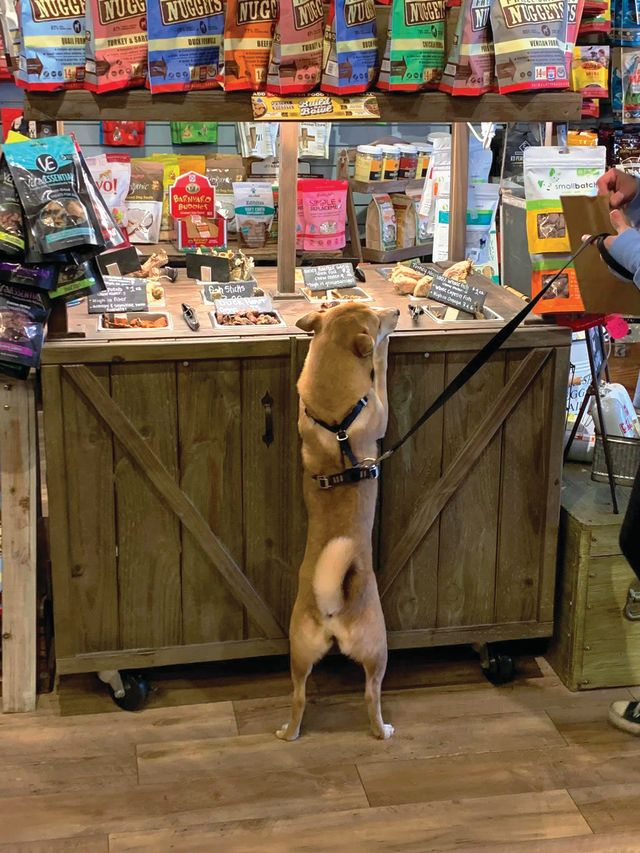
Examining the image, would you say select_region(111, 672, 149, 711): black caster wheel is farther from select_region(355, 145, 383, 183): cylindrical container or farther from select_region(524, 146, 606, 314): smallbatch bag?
select_region(355, 145, 383, 183): cylindrical container

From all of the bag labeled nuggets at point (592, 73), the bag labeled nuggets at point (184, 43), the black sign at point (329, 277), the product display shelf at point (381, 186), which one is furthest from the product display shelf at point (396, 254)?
the bag labeled nuggets at point (184, 43)

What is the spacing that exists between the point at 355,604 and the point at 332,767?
0.46 meters

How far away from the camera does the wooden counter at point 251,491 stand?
2908 millimetres

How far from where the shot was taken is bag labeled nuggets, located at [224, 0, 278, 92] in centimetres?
286

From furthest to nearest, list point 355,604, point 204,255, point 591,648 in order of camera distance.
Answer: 1. point 204,255
2. point 591,648
3. point 355,604

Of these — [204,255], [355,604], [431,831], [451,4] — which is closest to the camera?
[431,831]

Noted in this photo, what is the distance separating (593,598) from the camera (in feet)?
10.4

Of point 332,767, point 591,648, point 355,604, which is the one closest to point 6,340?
point 355,604

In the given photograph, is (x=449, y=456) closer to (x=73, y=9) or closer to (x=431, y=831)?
(x=431, y=831)

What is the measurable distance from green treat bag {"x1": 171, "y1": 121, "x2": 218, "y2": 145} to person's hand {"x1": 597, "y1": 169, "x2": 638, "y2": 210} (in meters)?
3.63

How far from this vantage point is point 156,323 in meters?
3.06

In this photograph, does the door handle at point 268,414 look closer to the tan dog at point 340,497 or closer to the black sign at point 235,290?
the tan dog at point 340,497

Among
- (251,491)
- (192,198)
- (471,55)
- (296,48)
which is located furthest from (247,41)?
(251,491)

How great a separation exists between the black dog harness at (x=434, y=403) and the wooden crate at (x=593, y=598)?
627mm
